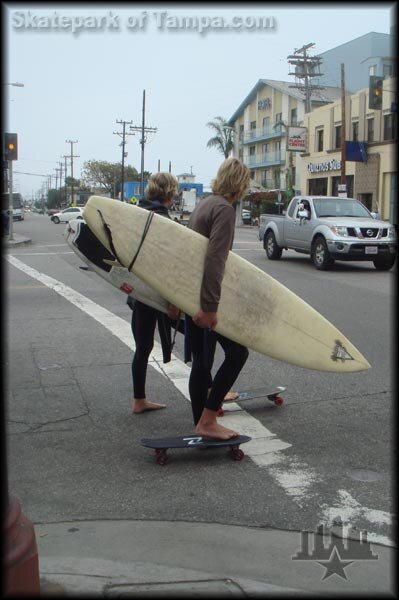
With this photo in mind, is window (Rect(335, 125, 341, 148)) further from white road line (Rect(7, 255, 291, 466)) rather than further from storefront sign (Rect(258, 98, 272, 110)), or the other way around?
white road line (Rect(7, 255, 291, 466))

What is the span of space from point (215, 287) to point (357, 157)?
1455 inches

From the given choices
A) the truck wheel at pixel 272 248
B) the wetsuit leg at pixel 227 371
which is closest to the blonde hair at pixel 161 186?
the wetsuit leg at pixel 227 371

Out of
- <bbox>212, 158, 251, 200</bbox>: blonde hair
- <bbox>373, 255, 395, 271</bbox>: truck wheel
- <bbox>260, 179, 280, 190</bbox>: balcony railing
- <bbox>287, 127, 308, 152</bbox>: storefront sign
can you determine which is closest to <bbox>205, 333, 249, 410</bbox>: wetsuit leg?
<bbox>212, 158, 251, 200</bbox>: blonde hair

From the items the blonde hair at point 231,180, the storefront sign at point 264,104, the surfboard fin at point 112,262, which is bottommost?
the surfboard fin at point 112,262

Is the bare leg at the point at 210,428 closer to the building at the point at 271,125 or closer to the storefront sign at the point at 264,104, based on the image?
the building at the point at 271,125

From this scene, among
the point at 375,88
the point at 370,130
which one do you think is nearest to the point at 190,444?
the point at 375,88

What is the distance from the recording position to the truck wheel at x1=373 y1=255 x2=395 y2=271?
1531 cm

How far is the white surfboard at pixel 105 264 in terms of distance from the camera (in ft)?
15.2

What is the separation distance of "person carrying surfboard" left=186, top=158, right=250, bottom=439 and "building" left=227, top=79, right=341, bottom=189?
51269 millimetres

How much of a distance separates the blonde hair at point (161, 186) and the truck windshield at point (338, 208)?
12.0 metres

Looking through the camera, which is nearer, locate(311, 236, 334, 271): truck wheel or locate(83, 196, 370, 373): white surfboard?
locate(83, 196, 370, 373): white surfboard

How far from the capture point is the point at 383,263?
15492mm

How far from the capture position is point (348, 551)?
9.78 feet

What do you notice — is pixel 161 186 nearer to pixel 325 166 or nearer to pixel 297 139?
pixel 325 166
